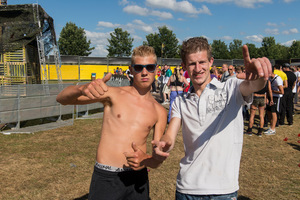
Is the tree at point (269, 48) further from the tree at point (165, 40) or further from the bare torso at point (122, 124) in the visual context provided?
the bare torso at point (122, 124)

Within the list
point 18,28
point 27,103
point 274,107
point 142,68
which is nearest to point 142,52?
point 142,68

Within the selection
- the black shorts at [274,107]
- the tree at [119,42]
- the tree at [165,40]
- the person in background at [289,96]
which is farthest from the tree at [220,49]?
the black shorts at [274,107]

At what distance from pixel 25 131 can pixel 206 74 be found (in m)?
7.96

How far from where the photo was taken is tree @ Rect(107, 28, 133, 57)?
64.8 meters

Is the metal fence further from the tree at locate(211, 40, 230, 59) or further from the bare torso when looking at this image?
the tree at locate(211, 40, 230, 59)

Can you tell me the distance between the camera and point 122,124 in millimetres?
2652

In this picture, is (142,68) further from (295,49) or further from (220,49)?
(295,49)

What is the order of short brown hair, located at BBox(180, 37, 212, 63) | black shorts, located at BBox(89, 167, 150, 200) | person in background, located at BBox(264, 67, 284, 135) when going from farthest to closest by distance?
person in background, located at BBox(264, 67, 284, 135), black shorts, located at BBox(89, 167, 150, 200), short brown hair, located at BBox(180, 37, 212, 63)

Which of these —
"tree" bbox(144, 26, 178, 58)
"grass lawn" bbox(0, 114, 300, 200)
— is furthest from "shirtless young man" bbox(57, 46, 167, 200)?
"tree" bbox(144, 26, 178, 58)

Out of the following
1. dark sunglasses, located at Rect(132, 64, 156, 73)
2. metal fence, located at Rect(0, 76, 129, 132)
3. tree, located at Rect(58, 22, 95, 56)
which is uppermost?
tree, located at Rect(58, 22, 95, 56)

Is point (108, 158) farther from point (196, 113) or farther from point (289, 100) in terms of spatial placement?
point (289, 100)

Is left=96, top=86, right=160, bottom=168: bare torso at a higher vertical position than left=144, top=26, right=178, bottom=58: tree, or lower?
lower

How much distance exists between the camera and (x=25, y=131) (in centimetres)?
854

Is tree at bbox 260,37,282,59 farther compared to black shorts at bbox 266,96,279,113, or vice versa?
tree at bbox 260,37,282,59
